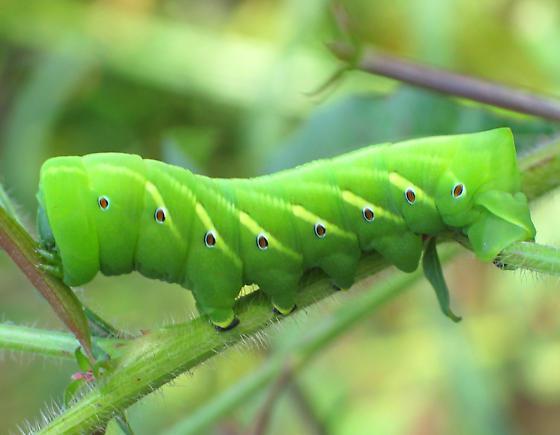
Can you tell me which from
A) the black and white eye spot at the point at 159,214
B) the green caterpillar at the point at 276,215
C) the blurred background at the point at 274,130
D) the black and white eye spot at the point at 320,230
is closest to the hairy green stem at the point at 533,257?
the green caterpillar at the point at 276,215

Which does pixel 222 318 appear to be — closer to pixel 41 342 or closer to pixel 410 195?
pixel 41 342

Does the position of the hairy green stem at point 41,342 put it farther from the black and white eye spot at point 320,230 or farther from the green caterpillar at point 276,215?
the black and white eye spot at point 320,230

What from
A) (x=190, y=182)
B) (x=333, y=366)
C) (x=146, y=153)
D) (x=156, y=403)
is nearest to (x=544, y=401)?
(x=333, y=366)

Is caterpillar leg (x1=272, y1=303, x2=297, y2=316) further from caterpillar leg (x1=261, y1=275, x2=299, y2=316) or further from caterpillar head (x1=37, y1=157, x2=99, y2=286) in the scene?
caterpillar head (x1=37, y1=157, x2=99, y2=286)

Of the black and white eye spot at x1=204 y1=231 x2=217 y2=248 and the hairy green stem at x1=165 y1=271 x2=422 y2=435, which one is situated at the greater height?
the black and white eye spot at x1=204 y1=231 x2=217 y2=248

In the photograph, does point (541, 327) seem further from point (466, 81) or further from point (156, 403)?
point (466, 81)

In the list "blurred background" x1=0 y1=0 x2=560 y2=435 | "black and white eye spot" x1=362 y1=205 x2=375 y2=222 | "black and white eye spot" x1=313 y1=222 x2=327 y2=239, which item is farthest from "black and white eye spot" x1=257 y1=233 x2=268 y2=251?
"blurred background" x1=0 y1=0 x2=560 y2=435
